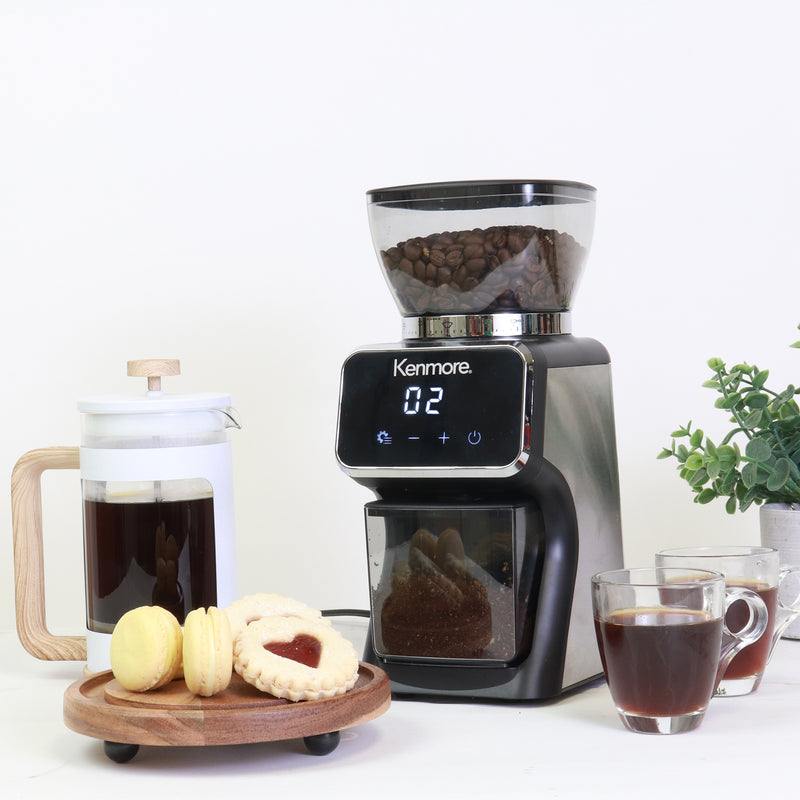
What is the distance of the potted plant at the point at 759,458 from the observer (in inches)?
46.6

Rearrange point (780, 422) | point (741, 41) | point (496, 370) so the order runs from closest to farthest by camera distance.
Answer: point (496, 370), point (780, 422), point (741, 41)

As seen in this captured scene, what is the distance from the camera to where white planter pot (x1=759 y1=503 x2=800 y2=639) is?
1201mm

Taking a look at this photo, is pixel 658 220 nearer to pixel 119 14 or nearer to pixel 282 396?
pixel 282 396

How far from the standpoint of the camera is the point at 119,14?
1.57 m

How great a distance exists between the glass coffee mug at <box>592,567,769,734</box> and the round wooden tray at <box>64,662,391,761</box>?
0.56ft

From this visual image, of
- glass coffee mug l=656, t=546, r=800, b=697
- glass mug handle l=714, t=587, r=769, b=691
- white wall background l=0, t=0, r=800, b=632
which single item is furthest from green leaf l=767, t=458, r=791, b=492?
white wall background l=0, t=0, r=800, b=632

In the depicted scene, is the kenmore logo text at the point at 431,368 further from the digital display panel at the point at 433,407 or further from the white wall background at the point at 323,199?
the white wall background at the point at 323,199

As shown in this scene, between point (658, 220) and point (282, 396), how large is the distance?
54 centimetres

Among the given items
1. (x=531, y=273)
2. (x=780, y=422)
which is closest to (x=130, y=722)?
(x=531, y=273)

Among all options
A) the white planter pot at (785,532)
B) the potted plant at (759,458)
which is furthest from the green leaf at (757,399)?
the white planter pot at (785,532)

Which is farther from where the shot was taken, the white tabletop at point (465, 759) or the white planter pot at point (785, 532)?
the white planter pot at point (785, 532)

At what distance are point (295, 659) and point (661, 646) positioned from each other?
26 centimetres

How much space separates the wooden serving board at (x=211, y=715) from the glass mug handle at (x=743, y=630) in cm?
27

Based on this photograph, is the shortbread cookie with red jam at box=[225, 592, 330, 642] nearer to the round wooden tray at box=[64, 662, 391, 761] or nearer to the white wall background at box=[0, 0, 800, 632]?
the round wooden tray at box=[64, 662, 391, 761]
